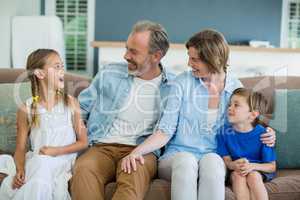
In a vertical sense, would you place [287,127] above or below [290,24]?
below

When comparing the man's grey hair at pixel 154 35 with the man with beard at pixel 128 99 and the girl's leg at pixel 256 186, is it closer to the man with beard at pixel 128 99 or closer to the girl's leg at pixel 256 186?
the man with beard at pixel 128 99

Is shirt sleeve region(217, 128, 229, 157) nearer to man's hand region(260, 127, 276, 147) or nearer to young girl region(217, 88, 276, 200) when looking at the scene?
young girl region(217, 88, 276, 200)

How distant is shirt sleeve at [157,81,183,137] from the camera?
7.16 feet

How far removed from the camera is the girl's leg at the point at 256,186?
6.57 ft

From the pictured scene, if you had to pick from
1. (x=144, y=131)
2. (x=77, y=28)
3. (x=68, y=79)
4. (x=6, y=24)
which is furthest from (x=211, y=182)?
(x=77, y=28)

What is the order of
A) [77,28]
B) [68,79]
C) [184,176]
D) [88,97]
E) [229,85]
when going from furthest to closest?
[77,28] → [68,79] → [88,97] → [229,85] → [184,176]

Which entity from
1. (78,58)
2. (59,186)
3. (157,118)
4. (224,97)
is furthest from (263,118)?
(78,58)

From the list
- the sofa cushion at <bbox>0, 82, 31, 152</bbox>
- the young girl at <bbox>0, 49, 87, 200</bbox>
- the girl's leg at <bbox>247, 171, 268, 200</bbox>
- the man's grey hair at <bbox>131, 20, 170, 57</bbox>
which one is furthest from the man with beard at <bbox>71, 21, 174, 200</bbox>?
the girl's leg at <bbox>247, 171, 268, 200</bbox>

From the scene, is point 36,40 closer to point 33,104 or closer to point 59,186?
point 33,104

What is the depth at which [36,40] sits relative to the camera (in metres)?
4.96

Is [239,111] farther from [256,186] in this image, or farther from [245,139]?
[256,186]

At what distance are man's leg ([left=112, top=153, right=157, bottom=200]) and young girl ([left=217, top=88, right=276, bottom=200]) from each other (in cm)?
37

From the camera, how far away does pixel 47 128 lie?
2.24 meters

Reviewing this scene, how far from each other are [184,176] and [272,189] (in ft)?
1.53
